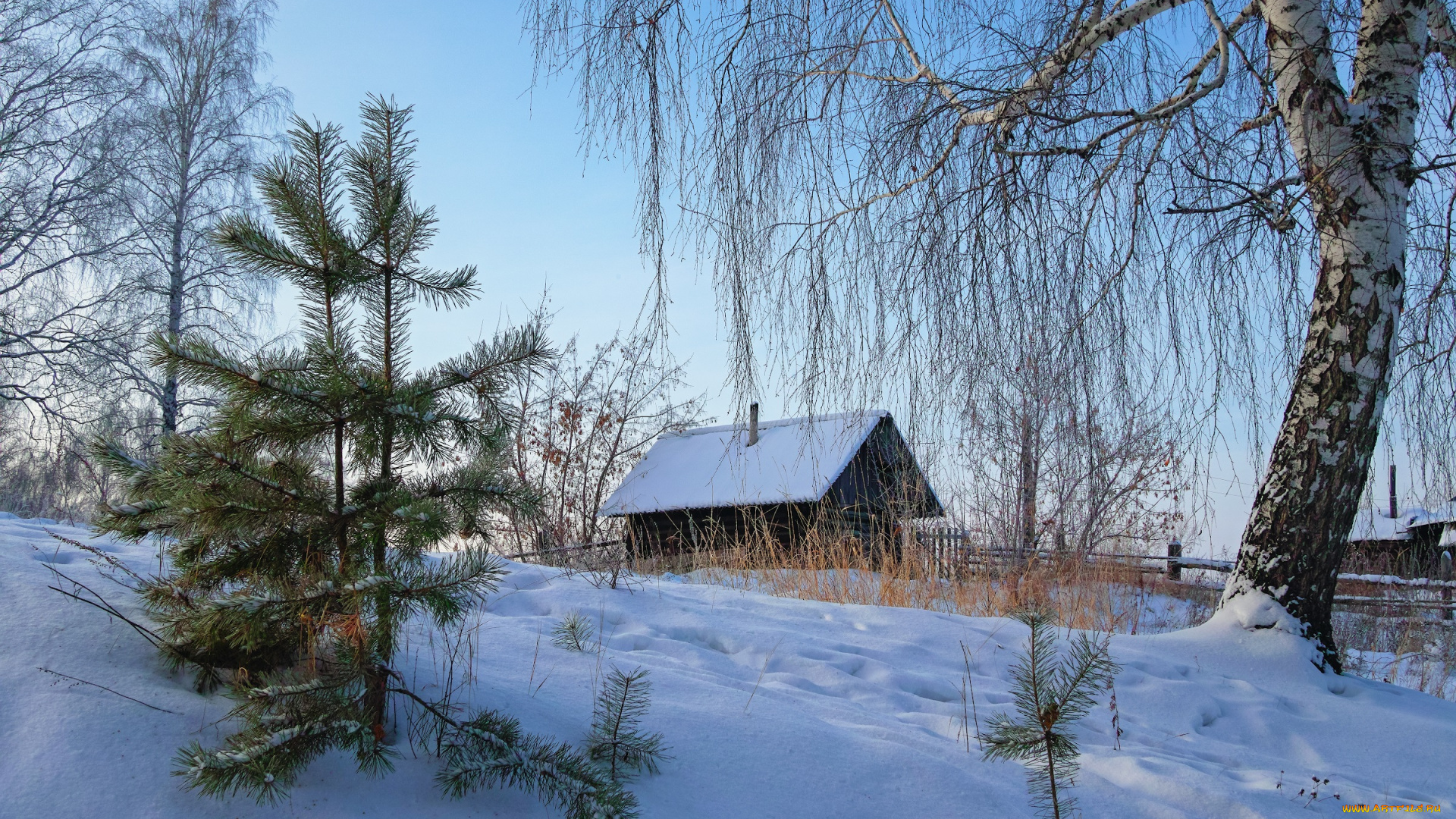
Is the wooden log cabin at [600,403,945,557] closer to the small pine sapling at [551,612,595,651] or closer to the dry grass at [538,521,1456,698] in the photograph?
the dry grass at [538,521,1456,698]

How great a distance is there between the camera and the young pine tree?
1.66 metres

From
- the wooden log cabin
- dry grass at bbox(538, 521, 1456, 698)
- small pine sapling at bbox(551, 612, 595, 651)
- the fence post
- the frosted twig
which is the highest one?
the wooden log cabin

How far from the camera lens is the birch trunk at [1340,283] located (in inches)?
155

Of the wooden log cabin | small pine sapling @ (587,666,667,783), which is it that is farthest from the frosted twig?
the wooden log cabin

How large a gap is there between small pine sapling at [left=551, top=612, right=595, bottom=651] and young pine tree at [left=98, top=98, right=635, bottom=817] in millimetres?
888

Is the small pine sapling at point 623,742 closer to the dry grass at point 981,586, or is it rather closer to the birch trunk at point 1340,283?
the dry grass at point 981,586

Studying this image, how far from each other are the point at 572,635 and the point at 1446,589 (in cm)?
1326

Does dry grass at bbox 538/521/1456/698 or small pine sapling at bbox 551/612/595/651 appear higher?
small pine sapling at bbox 551/612/595/651

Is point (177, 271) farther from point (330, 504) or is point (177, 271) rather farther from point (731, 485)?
point (330, 504)

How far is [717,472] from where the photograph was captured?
13.5 metres

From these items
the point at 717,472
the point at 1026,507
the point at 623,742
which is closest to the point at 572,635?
the point at 623,742

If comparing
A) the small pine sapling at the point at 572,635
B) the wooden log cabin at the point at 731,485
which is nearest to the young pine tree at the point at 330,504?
the small pine sapling at the point at 572,635

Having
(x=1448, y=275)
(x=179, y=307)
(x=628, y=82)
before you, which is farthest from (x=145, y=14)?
(x=1448, y=275)

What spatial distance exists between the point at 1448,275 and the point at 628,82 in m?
3.65
